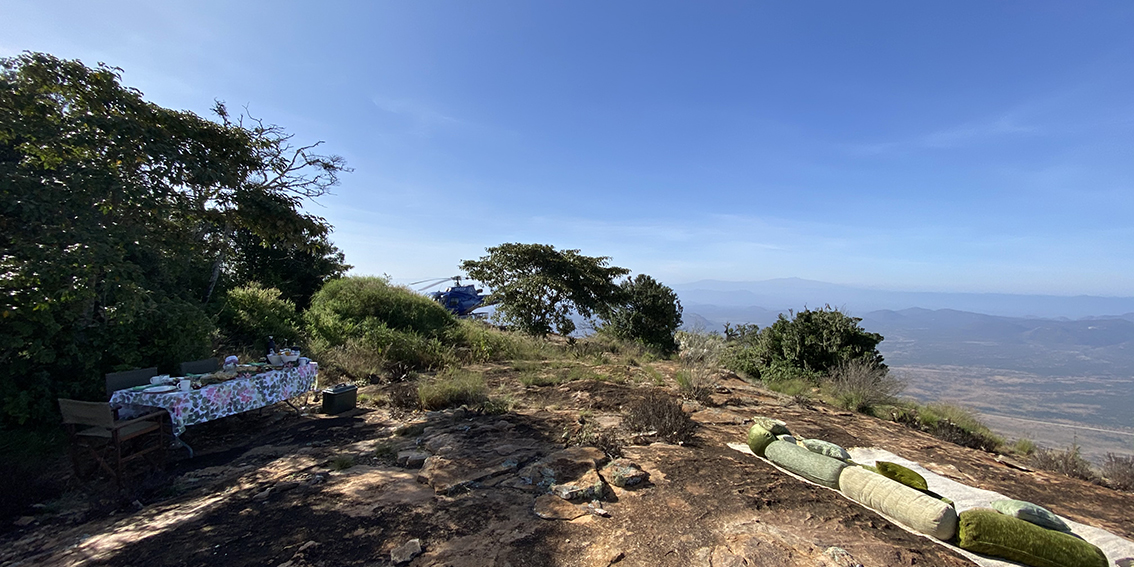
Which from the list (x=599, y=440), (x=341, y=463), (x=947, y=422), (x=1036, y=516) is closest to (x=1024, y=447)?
(x=947, y=422)

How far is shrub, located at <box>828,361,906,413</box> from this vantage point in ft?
23.9

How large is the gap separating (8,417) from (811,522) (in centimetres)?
830

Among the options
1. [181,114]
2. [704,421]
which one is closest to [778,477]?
[704,421]

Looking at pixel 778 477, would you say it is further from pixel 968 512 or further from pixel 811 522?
pixel 968 512

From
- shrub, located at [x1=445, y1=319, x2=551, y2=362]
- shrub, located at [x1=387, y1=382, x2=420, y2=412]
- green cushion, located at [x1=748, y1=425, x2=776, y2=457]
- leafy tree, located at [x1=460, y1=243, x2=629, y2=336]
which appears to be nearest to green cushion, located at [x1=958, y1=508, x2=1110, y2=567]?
green cushion, located at [x1=748, y1=425, x2=776, y2=457]

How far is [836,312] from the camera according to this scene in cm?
1041

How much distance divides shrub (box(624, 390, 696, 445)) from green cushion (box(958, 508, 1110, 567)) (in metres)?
2.44

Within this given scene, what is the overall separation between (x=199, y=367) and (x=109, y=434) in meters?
1.66

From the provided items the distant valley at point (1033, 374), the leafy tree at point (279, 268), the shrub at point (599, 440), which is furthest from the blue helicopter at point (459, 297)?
the shrub at point (599, 440)

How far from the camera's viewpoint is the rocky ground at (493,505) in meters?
2.70

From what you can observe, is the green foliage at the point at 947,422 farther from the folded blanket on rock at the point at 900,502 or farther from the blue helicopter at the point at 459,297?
the blue helicopter at the point at 459,297

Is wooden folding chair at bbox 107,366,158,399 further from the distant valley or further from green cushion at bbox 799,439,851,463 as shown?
the distant valley

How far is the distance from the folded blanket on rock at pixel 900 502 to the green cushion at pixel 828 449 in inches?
14.3

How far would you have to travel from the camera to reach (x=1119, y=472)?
4535 mm
